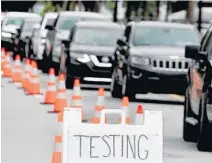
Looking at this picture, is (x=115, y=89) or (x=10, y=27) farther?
(x=10, y=27)

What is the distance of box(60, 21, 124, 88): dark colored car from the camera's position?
25888mm

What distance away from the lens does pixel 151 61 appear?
2180cm

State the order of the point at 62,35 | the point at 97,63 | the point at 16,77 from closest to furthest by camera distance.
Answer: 1. the point at 97,63
2. the point at 16,77
3. the point at 62,35

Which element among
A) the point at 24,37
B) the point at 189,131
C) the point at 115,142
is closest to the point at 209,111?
the point at 189,131

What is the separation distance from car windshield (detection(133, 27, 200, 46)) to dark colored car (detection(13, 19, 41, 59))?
59.4 feet

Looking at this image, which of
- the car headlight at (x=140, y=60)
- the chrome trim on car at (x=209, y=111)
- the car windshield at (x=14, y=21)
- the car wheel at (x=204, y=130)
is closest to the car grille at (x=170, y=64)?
the car headlight at (x=140, y=60)

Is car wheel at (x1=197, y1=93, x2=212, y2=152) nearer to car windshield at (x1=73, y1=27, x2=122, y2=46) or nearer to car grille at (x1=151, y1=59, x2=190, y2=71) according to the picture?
car grille at (x1=151, y1=59, x2=190, y2=71)

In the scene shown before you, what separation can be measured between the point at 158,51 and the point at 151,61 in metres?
0.39

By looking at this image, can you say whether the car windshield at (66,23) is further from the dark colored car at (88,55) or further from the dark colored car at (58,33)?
the dark colored car at (88,55)

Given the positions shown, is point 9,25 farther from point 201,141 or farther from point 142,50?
point 201,141

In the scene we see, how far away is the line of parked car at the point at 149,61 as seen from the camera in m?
14.2

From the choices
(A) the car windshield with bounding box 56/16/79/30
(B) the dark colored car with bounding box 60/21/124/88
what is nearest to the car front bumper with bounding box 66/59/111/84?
(B) the dark colored car with bounding box 60/21/124/88

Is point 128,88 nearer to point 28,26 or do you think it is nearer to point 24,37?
point 24,37

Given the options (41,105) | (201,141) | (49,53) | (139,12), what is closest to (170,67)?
(41,105)
